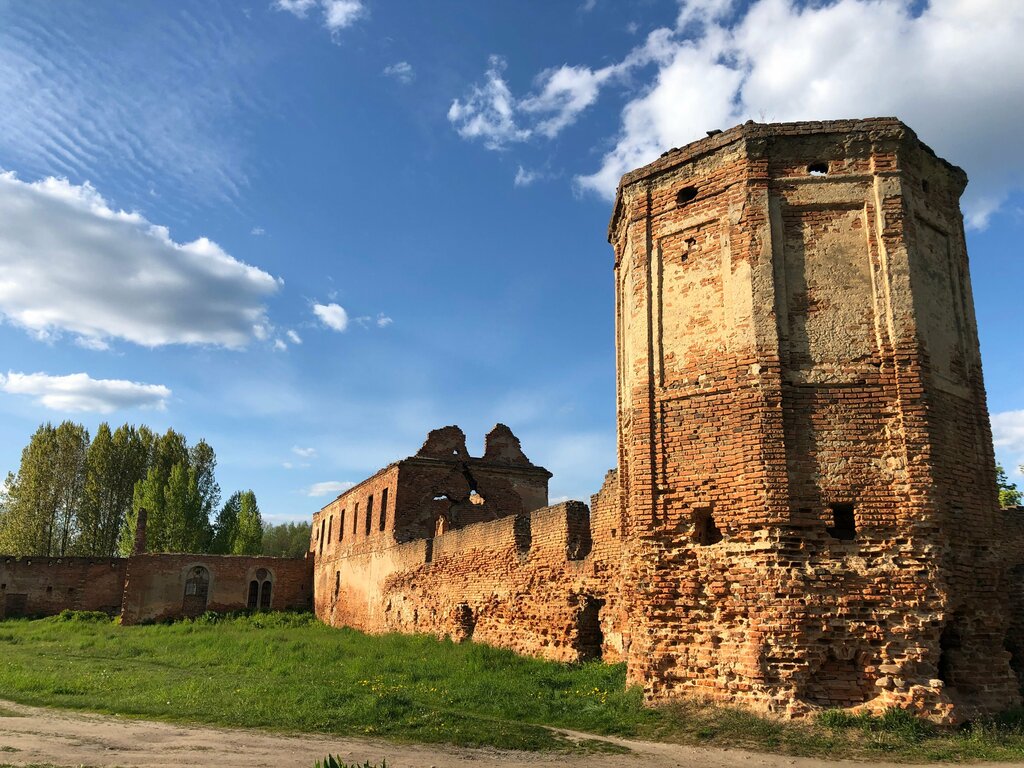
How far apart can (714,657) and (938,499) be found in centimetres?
310

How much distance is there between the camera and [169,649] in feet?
61.2

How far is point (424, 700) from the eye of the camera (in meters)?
10.1

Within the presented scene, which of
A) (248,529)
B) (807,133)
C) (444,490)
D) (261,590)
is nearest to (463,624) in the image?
(444,490)

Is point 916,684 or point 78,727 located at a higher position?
point 916,684

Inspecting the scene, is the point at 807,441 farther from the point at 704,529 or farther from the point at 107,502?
the point at 107,502

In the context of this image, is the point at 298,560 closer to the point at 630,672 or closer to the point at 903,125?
the point at 630,672

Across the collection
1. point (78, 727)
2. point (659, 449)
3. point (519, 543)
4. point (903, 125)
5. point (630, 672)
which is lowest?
point (78, 727)

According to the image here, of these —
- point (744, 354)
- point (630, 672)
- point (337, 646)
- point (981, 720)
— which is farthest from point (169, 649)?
point (981, 720)

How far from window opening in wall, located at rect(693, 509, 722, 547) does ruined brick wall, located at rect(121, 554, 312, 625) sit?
25041 mm

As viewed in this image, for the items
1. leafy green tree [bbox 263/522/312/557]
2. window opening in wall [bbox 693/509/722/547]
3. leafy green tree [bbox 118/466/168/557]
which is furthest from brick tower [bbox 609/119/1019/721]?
leafy green tree [bbox 263/522/312/557]

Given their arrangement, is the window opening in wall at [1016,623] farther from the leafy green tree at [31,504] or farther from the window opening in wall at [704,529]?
the leafy green tree at [31,504]

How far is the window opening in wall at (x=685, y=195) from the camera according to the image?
1049 centimetres

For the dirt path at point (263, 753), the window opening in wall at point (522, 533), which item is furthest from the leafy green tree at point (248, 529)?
the dirt path at point (263, 753)

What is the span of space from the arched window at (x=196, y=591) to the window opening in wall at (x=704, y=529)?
2540 cm
